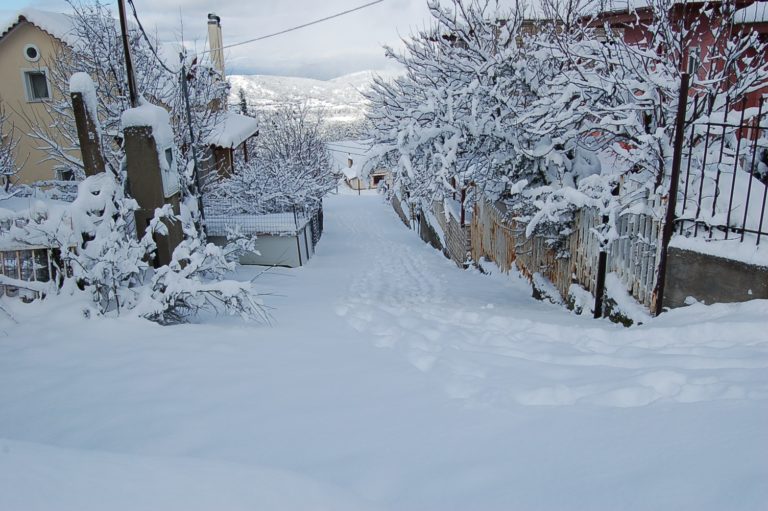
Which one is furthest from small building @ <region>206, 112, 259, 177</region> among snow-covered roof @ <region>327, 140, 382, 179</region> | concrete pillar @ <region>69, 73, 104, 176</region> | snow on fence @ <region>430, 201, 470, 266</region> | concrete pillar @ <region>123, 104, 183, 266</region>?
snow-covered roof @ <region>327, 140, 382, 179</region>

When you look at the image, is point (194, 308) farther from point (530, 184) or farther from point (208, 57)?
point (208, 57)

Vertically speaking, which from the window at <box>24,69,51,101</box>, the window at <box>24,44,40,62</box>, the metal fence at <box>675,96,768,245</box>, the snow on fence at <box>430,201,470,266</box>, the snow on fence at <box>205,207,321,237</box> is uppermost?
the window at <box>24,44,40,62</box>

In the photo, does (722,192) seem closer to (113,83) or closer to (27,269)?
(27,269)

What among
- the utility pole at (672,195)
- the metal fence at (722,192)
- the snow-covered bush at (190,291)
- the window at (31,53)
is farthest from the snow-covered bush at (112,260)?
the window at (31,53)

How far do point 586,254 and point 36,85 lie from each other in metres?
19.4

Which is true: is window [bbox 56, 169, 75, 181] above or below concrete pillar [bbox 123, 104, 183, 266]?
below

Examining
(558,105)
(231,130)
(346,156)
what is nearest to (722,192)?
(558,105)

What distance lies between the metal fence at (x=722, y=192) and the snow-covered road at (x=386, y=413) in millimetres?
773

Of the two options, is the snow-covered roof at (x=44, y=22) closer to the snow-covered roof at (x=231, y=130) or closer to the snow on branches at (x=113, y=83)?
the snow on branches at (x=113, y=83)

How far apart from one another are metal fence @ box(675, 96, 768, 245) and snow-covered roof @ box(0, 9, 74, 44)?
695 inches

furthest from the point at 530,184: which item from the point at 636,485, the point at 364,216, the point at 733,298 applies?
the point at 364,216

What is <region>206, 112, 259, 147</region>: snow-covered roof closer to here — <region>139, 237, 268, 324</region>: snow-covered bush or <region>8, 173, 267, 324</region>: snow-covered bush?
<region>8, 173, 267, 324</region>: snow-covered bush

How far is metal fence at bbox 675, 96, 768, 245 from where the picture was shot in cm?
438

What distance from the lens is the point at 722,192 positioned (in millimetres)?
4988
